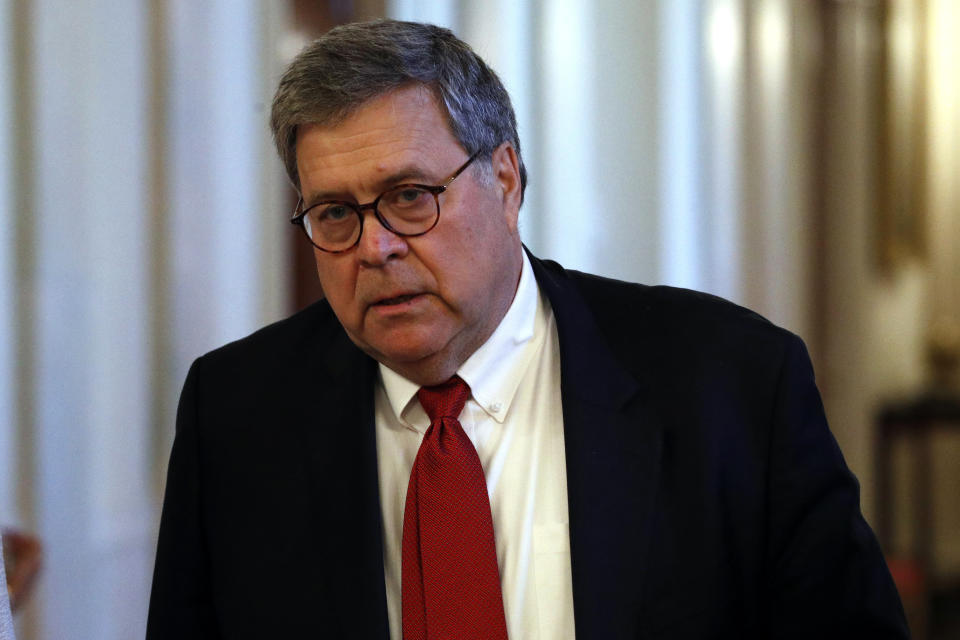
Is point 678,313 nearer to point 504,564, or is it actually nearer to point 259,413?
point 504,564

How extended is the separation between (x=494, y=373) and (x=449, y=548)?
0.27m

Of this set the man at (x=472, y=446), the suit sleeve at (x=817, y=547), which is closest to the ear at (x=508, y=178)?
the man at (x=472, y=446)

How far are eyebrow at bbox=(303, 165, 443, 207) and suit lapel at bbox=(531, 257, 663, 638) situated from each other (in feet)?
1.08

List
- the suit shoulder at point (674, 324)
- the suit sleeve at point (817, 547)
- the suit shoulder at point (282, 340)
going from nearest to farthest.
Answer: the suit sleeve at point (817, 547) < the suit shoulder at point (674, 324) < the suit shoulder at point (282, 340)

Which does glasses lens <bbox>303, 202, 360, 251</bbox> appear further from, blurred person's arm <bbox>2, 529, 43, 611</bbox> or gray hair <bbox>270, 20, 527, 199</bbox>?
blurred person's arm <bbox>2, 529, 43, 611</bbox>

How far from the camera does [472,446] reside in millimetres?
1543

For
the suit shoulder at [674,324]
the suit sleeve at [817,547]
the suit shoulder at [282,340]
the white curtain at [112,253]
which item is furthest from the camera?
the white curtain at [112,253]

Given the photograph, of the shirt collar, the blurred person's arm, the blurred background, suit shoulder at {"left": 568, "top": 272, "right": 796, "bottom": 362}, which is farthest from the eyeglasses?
the blurred background

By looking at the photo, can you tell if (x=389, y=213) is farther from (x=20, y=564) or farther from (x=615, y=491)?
(x=20, y=564)

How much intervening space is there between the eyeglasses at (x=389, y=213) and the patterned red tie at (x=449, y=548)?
300mm

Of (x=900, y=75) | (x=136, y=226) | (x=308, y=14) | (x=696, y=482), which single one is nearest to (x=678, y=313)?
(x=696, y=482)

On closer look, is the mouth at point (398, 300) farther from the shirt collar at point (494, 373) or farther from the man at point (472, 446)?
the shirt collar at point (494, 373)

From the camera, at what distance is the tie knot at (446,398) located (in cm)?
158

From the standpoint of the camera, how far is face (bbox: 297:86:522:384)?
55.9 inches
